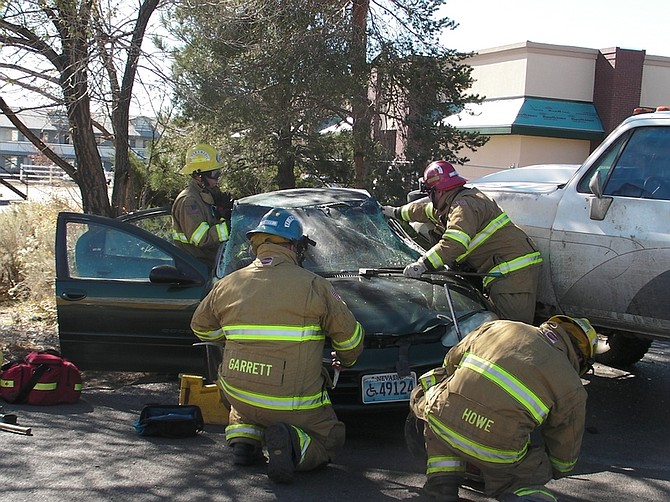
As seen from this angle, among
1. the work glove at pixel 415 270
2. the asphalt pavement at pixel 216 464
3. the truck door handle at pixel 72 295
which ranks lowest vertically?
the asphalt pavement at pixel 216 464

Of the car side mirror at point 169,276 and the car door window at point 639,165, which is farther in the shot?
the car side mirror at point 169,276

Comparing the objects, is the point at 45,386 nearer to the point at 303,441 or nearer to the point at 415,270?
the point at 303,441

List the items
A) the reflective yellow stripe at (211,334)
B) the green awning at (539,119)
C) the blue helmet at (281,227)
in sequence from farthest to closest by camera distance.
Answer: the green awning at (539,119)
the reflective yellow stripe at (211,334)
the blue helmet at (281,227)

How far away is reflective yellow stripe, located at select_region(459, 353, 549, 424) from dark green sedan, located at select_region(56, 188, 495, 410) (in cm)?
163

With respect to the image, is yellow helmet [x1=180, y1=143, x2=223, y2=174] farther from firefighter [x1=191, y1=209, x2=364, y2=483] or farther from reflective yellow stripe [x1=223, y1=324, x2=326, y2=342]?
reflective yellow stripe [x1=223, y1=324, x2=326, y2=342]

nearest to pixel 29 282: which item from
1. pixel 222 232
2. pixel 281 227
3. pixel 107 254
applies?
pixel 107 254

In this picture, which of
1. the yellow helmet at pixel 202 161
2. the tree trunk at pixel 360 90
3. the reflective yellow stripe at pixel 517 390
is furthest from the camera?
the tree trunk at pixel 360 90

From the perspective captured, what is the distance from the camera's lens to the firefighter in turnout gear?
3770 millimetres

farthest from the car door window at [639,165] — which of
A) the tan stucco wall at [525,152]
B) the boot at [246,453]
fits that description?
the tan stucco wall at [525,152]

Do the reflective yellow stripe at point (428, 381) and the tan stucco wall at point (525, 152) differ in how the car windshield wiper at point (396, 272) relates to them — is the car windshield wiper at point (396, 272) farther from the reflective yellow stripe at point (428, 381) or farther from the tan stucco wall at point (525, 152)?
the tan stucco wall at point (525, 152)

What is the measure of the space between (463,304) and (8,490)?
3179 mm

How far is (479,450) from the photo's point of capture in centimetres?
384

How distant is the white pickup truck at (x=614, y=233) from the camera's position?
548 cm

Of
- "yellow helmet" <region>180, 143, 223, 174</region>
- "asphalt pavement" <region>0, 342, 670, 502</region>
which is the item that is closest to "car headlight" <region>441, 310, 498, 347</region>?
"asphalt pavement" <region>0, 342, 670, 502</region>
